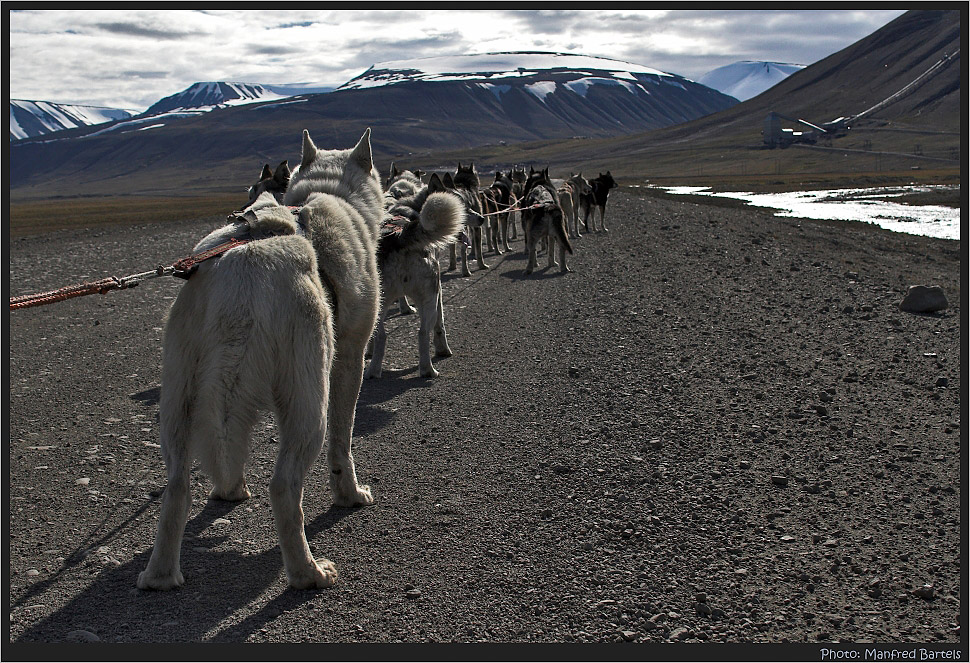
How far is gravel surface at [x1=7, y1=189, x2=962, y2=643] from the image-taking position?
3.48m

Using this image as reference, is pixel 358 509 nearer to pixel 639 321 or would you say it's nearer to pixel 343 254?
pixel 343 254

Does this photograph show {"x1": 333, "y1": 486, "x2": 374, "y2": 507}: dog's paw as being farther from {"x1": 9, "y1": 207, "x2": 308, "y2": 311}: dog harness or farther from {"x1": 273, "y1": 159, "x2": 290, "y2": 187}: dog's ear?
{"x1": 273, "y1": 159, "x2": 290, "y2": 187}: dog's ear

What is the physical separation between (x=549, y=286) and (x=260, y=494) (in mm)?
9367

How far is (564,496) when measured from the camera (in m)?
4.77

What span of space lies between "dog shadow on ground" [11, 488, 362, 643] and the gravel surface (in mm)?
15

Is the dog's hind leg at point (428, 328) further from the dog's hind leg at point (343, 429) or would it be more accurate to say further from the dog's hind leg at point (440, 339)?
the dog's hind leg at point (343, 429)

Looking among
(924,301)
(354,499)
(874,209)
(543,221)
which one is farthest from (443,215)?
(874,209)

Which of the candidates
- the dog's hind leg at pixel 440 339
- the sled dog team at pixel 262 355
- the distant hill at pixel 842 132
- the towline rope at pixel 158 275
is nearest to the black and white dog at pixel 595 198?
the dog's hind leg at pixel 440 339

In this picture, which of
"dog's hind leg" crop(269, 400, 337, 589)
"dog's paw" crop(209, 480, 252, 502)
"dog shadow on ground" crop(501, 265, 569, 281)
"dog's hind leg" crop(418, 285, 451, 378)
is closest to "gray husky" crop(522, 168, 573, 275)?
"dog shadow on ground" crop(501, 265, 569, 281)

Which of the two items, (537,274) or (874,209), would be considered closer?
(537,274)

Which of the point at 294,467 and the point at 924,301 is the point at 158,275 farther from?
the point at 924,301

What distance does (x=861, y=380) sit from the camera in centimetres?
700

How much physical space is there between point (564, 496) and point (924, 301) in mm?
7510

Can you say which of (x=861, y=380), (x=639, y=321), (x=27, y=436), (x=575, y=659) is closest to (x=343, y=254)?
(x=575, y=659)
